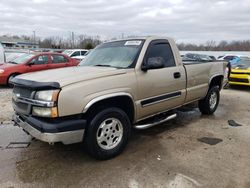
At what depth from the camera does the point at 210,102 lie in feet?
19.7

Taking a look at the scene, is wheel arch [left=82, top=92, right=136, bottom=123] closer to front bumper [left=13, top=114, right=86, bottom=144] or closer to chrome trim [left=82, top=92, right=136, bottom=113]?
chrome trim [left=82, top=92, right=136, bottom=113]

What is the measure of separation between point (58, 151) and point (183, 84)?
2729 mm

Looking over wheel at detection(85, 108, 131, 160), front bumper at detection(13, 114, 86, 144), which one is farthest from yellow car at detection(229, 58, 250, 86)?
front bumper at detection(13, 114, 86, 144)

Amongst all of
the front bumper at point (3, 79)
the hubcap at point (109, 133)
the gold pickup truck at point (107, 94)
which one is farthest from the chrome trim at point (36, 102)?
the front bumper at point (3, 79)

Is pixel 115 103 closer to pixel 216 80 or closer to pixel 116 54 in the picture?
pixel 116 54

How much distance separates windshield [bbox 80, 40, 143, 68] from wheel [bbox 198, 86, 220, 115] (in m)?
2.74

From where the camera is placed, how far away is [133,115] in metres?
3.82

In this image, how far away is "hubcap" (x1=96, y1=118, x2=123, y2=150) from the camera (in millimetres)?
3418

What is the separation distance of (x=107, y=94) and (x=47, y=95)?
83 cm

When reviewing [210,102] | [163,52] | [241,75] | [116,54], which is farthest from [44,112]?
[241,75]

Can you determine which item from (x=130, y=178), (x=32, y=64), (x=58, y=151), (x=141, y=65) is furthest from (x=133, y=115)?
(x=32, y=64)

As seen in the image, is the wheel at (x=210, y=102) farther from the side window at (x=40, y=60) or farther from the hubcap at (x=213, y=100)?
the side window at (x=40, y=60)

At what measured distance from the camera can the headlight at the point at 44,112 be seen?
287cm

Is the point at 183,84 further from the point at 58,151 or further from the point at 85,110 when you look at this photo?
the point at 58,151
